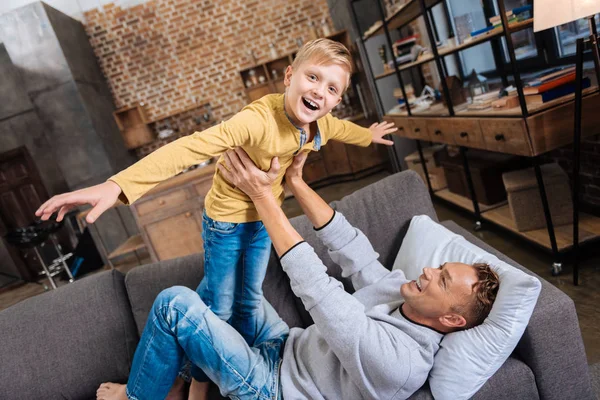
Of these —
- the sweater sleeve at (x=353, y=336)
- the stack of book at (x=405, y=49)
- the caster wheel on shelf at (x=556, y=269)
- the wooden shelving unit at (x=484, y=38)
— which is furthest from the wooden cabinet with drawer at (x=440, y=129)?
the sweater sleeve at (x=353, y=336)

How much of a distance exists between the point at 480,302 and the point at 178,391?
119 centimetres

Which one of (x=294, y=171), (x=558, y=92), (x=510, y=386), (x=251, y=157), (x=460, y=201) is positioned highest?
(x=251, y=157)

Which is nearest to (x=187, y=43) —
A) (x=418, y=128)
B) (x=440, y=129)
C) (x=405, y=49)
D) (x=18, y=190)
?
(x=18, y=190)

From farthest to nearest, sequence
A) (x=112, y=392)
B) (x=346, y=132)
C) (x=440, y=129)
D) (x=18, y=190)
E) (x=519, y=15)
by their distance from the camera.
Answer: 1. (x=18, y=190)
2. (x=440, y=129)
3. (x=519, y=15)
4. (x=346, y=132)
5. (x=112, y=392)

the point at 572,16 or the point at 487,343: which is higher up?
the point at 572,16

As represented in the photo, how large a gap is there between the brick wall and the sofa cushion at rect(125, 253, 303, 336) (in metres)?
5.58

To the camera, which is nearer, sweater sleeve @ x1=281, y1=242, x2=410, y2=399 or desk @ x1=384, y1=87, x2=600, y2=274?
sweater sleeve @ x1=281, y1=242, x2=410, y2=399

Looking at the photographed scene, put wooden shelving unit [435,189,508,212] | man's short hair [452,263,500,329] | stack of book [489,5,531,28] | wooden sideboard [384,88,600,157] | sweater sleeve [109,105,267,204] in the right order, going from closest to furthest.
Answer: sweater sleeve [109,105,267,204] → man's short hair [452,263,500,329] → wooden sideboard [384,88,600,157] → stack of book [489,5,531,28] → wooden shelving unit [435,189,508,212]

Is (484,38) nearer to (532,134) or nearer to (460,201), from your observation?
(532,134)

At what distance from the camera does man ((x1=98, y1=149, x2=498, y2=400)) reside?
1281mm

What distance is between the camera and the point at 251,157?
60.9 inches

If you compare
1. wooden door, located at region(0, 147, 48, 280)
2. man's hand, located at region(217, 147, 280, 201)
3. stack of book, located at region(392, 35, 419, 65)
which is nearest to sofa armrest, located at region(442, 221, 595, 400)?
man's hand, located at region(217, 147, 280, 201)

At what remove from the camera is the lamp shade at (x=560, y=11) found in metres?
1.84

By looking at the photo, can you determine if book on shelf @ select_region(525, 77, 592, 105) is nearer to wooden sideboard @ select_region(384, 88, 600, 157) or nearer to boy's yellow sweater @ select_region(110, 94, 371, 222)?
wooden sideboard @ select_region(384, 88, 600, 157)
